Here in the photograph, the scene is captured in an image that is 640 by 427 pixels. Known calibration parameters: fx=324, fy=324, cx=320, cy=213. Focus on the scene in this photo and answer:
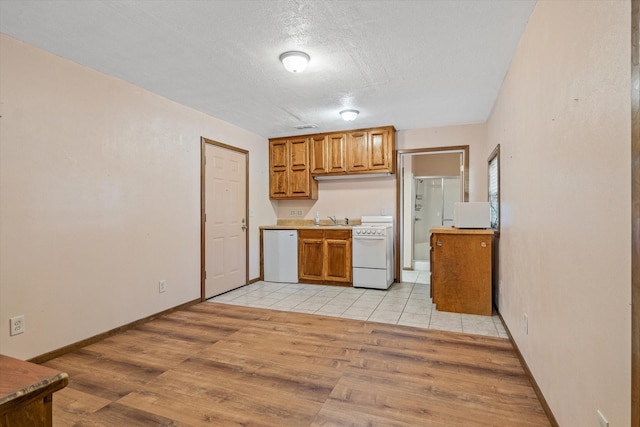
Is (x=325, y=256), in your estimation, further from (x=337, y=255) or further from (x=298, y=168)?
(x=298, y=168)

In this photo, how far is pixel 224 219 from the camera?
445 centimetres

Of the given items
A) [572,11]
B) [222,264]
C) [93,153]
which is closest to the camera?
[572,11]

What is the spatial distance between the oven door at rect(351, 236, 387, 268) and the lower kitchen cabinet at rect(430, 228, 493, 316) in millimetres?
1011

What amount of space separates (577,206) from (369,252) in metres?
3.36

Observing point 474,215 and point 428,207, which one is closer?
point 474,215

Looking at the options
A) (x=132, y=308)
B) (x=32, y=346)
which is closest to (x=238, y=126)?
(x=132, y=308)

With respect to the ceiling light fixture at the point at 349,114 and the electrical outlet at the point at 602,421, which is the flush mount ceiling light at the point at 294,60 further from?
the electrical outlet at the point at 602,421

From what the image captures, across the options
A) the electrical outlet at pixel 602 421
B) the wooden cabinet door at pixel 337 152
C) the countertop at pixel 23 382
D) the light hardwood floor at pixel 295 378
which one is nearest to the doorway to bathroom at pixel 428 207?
the wooden cabinet door at pixel 337 152

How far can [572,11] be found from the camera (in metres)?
1.39

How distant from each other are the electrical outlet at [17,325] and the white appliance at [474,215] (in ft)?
13.2

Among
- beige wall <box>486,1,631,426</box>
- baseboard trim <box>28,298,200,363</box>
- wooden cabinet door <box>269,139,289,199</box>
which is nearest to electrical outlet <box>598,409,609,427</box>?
beige wall <box>486,1,631,426</box>

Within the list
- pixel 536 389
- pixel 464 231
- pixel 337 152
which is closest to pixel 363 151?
A: pixel 337 152

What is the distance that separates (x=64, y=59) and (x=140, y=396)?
8.63ft

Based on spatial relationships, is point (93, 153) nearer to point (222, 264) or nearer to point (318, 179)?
point (222, 264)
